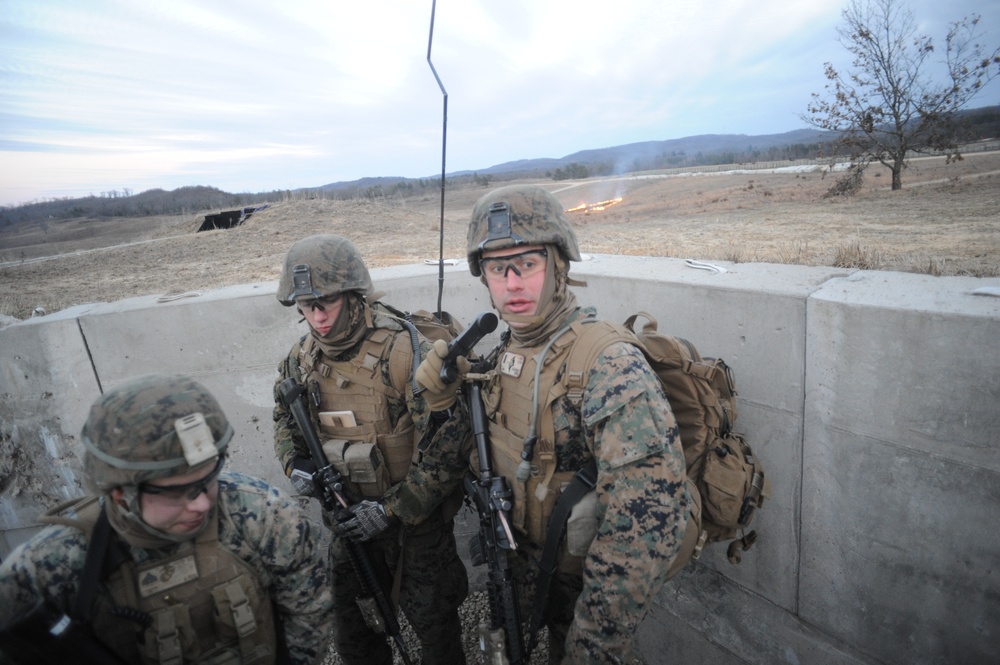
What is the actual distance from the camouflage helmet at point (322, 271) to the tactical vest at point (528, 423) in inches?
40.5

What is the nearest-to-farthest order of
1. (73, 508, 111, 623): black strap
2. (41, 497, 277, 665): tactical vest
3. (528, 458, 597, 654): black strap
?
(73, 508, 111, 623): black strap
(41, 497, 277, 665): tactical vest
(528, 458, 597, 654): black strap

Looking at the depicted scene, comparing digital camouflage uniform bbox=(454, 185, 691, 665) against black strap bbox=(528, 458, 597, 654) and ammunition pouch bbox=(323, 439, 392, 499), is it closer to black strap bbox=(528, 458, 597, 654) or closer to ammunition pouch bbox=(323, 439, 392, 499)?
black strap bbox=(528, 458, 597, 654)

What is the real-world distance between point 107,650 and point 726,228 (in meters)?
6.37

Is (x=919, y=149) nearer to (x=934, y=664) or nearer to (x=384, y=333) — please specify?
(x=934, y=664)

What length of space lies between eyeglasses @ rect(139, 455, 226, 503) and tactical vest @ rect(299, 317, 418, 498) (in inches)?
42.2

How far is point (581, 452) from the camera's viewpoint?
209cm

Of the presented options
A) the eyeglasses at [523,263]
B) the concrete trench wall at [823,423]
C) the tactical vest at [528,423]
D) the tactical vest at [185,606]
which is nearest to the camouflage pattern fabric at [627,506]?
the tactical vest at [528,423]

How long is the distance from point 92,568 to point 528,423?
154cm

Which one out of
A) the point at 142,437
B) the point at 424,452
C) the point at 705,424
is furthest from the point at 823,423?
the point at 142,437

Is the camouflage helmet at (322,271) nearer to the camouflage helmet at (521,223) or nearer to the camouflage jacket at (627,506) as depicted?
the camouflage helmet at (521,223)

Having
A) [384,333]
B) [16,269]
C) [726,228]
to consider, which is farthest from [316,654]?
[16,269]

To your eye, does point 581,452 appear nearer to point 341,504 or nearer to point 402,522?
point 402,522

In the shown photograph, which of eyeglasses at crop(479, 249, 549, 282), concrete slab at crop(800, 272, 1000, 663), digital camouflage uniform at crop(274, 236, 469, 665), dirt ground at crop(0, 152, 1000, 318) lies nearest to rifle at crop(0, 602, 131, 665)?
digital camouflage uniform at crop(274, 236, 469, 665)

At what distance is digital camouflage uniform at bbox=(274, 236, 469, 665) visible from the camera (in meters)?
2.79
